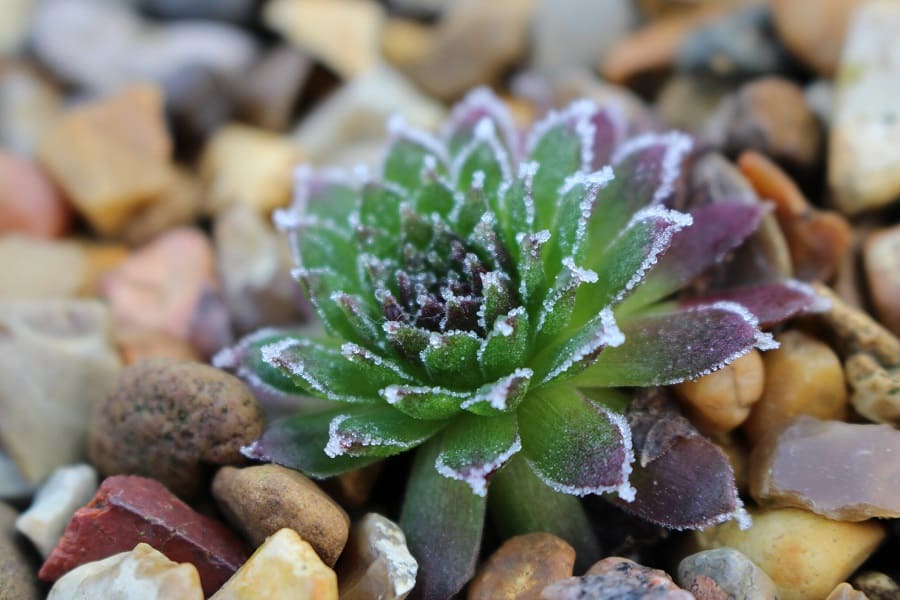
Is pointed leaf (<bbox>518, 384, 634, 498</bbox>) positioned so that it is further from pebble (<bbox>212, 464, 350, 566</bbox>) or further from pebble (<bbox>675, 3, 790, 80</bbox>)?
pebble (<bbox>675, 3, 790, 80</bbox>)

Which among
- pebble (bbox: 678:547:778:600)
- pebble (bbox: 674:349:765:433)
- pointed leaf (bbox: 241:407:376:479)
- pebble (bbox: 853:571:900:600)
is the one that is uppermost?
pebble (bbox: 674:349:765:433)

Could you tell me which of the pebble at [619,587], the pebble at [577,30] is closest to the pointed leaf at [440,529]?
the pebble at [619,587]

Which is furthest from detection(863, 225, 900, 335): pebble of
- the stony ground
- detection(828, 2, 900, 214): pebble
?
detection(828, 2, 900, 214): pebble

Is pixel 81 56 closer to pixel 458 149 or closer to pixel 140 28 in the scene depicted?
pixel 140 28

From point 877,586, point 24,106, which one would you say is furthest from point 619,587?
point 24,106

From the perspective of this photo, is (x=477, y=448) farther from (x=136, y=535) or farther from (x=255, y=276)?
(x=255, y=276)

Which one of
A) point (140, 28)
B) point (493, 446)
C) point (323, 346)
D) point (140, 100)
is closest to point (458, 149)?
point (323, 346)
